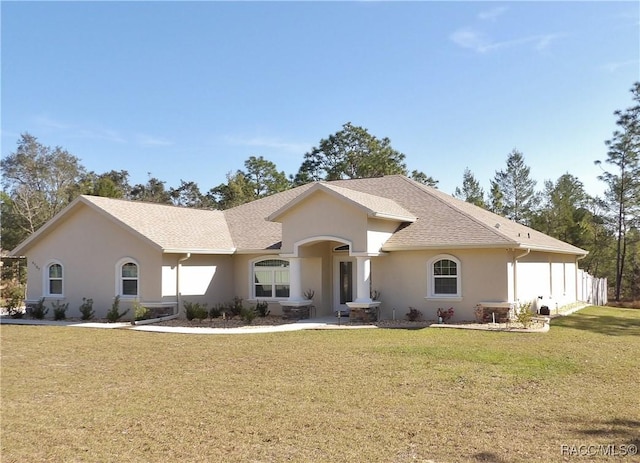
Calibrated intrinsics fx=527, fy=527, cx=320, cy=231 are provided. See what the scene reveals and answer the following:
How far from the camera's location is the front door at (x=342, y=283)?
72.2 ft

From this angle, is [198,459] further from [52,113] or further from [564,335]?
[52,113]

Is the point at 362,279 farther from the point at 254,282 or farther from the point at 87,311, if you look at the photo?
the point at 87,311

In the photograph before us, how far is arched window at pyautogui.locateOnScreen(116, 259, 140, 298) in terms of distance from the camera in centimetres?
2123

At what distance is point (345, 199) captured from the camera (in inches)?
755

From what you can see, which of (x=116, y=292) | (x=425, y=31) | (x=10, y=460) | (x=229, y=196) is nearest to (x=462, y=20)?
(x=425, y=31)

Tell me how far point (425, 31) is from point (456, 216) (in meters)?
7.14

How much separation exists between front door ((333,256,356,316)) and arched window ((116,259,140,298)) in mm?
8054

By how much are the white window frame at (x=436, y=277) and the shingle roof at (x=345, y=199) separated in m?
0.71

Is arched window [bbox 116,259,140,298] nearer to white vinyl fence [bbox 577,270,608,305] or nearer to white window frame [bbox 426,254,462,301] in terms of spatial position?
white window frame [bbox 426,254,462,301]

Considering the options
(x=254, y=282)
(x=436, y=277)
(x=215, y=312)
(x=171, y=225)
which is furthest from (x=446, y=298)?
(x=171, y=225)

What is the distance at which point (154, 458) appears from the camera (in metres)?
6.00

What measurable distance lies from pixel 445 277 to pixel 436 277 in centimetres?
33

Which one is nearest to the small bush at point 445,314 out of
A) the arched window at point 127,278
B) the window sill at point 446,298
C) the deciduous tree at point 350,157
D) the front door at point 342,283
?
the window sill at point 446,298

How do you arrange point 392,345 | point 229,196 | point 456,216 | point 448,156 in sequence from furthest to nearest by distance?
point 229,196 < point 448,156 < point 456,216 < point 392,345
